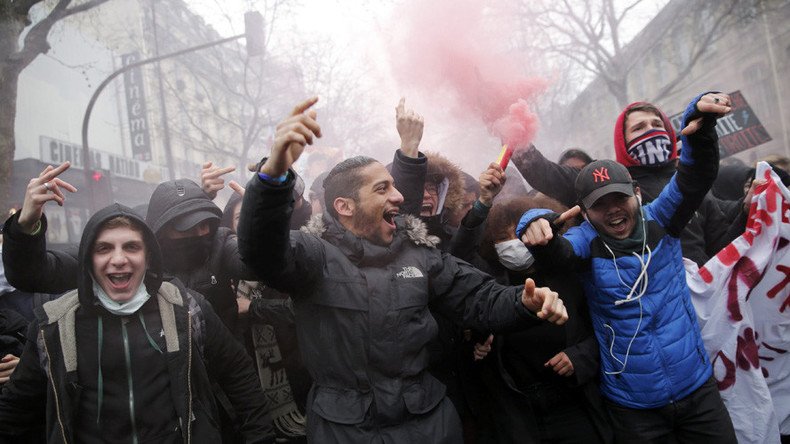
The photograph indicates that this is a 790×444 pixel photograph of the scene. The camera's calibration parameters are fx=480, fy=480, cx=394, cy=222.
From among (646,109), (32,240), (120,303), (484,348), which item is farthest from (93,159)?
(646,109)

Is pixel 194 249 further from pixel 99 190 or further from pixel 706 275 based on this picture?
pixel 99 190

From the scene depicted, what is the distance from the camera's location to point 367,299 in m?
2.22

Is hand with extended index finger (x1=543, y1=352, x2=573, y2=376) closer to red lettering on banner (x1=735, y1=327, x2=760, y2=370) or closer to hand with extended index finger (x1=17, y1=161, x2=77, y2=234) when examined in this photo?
red lettering on banner (x1=735, y1=327, x2=760, y2=370)

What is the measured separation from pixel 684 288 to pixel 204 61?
2330cm

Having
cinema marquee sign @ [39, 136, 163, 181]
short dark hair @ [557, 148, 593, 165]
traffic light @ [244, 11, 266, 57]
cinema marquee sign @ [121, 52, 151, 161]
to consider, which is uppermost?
cinema marquee sign @ [121, 52, 151, 161]

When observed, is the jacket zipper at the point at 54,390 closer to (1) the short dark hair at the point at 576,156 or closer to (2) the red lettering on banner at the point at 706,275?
(2) the red lettering on banner at the point at 706,275

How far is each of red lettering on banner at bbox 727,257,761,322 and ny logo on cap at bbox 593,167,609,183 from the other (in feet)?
3.84

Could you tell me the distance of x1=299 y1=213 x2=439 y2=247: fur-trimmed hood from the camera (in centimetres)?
249

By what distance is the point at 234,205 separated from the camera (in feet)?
12.6

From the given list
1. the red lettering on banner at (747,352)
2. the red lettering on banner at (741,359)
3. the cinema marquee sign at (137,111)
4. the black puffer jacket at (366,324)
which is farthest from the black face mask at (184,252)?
the cinema marquee sign at (137,111)

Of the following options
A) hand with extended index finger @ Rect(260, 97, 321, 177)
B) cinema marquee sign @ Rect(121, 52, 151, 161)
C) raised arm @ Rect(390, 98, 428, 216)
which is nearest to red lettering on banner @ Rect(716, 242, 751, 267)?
raised arm @ Rect(390, 98, 428, 216)

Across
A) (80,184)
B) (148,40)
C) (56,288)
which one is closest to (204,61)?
(148,40)

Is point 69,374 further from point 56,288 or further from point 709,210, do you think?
point 709,210

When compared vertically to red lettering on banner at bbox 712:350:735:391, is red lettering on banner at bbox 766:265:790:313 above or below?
above
